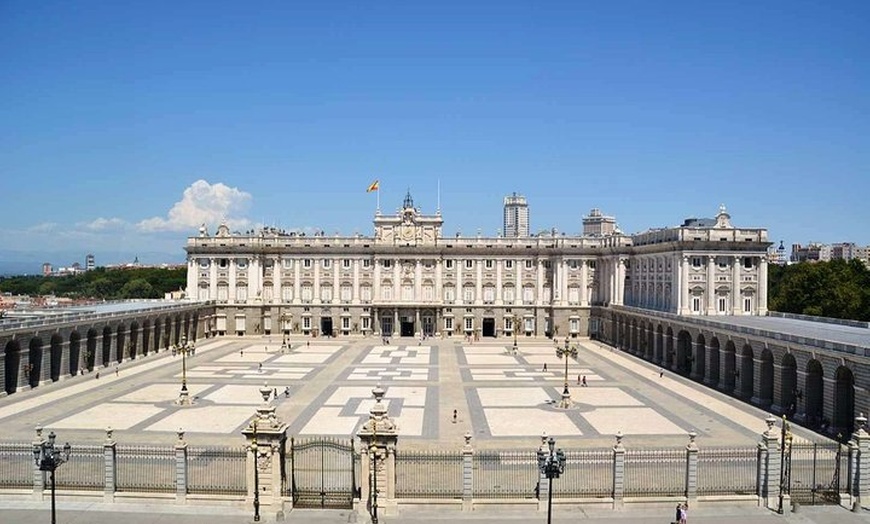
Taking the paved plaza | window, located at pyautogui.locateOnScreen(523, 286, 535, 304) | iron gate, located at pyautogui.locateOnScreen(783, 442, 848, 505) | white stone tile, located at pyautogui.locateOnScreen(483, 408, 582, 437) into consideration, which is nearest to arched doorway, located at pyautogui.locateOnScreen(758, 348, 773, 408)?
the paved plaza

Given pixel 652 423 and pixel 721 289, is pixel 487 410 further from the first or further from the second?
pixel 721 289

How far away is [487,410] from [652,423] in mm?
10080

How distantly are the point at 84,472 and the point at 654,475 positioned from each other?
24.2 metres

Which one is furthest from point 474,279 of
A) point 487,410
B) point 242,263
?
point 487,410

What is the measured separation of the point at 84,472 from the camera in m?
30.8

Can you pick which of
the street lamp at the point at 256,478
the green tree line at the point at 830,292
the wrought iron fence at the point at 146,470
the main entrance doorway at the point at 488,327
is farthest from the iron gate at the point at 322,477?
the main entrance doorway at the point at 488,327

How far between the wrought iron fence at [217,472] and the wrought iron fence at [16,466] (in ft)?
19.9

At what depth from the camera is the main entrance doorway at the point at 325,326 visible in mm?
95931

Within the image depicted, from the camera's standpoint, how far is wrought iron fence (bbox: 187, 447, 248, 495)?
91.0ft

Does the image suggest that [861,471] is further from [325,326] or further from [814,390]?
[325,326]

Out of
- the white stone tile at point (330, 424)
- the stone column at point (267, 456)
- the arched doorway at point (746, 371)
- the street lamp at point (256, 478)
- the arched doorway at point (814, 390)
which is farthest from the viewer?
the arched doorway at point (746, 371)

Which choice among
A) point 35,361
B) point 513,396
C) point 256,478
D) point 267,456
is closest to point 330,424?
point 267,456

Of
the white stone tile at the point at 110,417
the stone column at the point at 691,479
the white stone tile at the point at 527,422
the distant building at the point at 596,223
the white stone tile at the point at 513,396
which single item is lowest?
the white stone tile at the point at 527,422

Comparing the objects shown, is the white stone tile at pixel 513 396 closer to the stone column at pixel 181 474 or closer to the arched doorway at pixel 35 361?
the stone column at pixel 181 474
